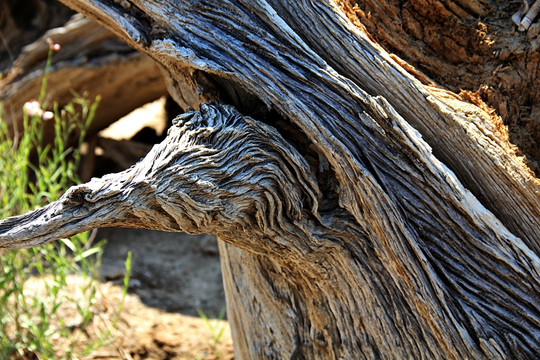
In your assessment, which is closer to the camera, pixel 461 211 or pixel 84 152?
pixel 461 211

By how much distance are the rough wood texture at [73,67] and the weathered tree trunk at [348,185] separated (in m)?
2.12

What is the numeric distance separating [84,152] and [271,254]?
10.6ft

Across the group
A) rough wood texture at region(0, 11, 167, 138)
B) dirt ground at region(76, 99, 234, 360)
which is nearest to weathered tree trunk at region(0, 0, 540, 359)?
dirt ground at region(76, 99, 234, 360)

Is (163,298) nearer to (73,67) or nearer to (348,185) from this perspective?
(73,67)

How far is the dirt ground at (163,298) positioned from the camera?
3439mm

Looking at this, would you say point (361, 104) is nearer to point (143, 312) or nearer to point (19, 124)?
point (143, 312)

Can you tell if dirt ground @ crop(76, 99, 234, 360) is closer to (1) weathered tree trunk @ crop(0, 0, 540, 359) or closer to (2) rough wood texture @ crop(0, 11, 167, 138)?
(2) rough wood texture @ crop(0, 11, 167, 138)

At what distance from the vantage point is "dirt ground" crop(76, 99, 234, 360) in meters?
3.44

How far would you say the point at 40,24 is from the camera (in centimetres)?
459

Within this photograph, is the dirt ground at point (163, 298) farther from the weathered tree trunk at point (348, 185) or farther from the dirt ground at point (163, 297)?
the weathered tree trunk at point (348, 185)

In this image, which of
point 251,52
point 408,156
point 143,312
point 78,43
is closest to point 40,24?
point 78,43

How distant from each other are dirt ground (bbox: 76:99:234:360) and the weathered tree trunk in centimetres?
144

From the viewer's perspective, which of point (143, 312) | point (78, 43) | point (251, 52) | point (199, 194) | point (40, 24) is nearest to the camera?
point (199, 194)

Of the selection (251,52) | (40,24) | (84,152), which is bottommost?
(84,152)
